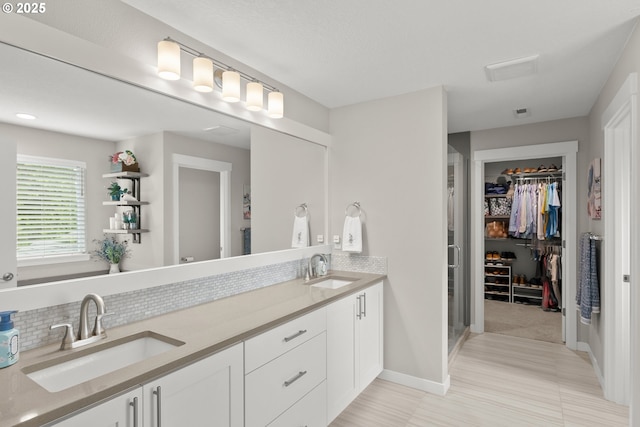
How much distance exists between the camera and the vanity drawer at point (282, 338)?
1613mm

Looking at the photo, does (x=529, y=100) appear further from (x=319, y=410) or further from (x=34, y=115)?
(x=34, y=115)

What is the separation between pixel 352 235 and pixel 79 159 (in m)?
2.05

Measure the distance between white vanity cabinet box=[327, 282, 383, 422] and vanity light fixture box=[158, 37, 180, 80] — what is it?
5.20 ft

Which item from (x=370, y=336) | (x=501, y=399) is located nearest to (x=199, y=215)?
(x=370, y=336)

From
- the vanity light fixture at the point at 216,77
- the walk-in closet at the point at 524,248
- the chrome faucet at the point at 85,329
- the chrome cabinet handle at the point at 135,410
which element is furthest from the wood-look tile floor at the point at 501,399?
the vanity light fixture at the point at 216,77

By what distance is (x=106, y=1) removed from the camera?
1532 mm

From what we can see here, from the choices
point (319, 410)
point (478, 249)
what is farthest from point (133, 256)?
point (478, 249)

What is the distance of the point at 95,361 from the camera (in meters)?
1.38

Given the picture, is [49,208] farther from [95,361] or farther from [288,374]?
[288,374]

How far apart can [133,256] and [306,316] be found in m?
0.97

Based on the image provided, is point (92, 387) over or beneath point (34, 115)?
beneath

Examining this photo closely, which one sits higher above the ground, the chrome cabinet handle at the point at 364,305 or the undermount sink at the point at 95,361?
the undermount sink at the point at 95,361

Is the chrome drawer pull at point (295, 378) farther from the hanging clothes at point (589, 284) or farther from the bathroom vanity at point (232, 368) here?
the hanging clothes at point (589, 284)

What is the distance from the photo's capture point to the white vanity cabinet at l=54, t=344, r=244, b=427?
3.59ft
